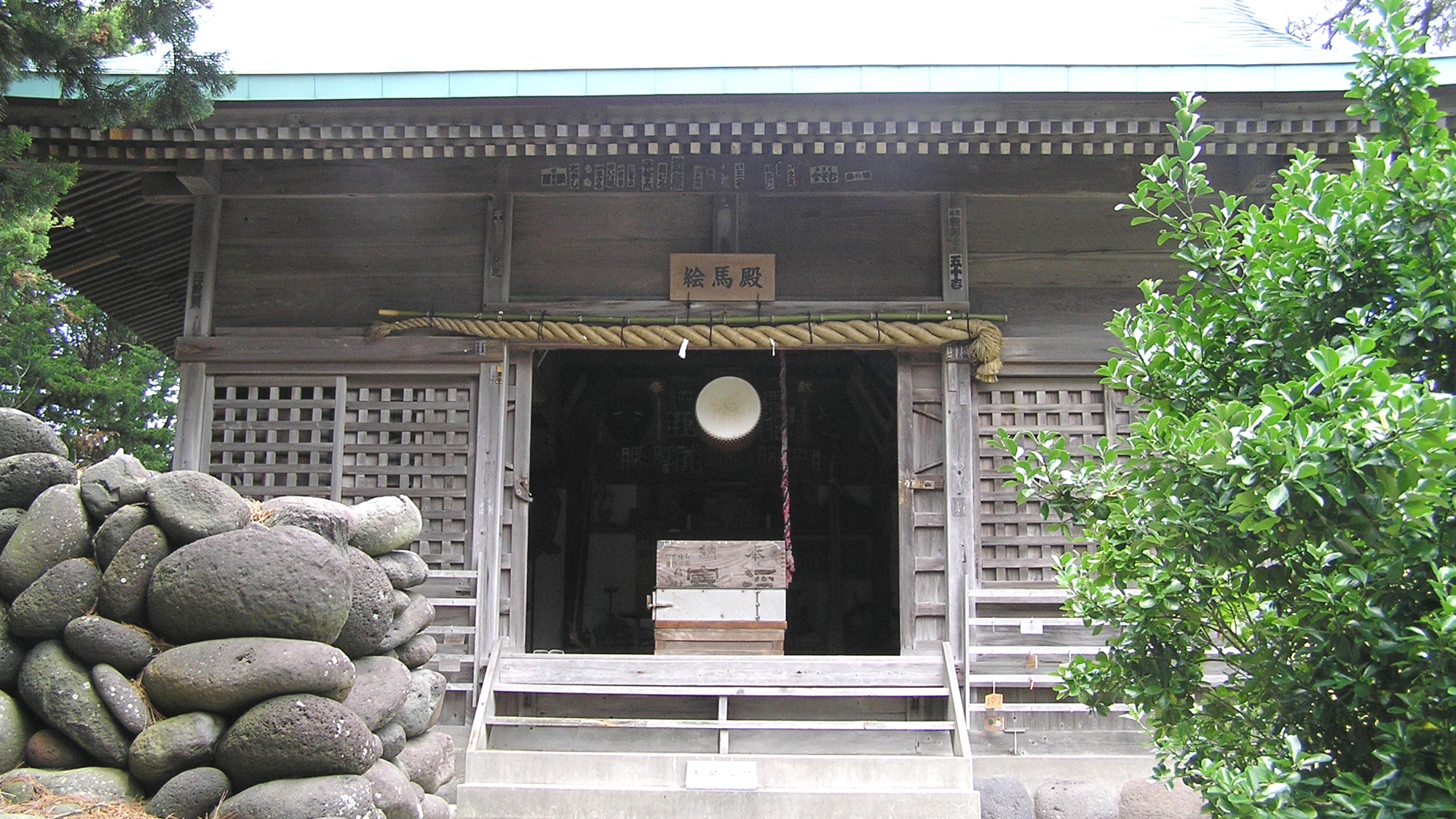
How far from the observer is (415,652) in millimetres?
6113

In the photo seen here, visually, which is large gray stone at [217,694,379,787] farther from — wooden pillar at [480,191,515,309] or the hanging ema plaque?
the hanging ema plaque

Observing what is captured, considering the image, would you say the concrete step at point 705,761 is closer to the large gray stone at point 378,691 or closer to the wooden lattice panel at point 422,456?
the wooden lattice panel at point 422,456

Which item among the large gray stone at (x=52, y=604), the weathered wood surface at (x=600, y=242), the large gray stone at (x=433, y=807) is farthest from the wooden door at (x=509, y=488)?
the large gray stone at (x=52, y=604)

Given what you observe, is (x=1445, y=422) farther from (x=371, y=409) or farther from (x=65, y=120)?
(x=65, y=120)

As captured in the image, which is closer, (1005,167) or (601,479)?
(1005,167)

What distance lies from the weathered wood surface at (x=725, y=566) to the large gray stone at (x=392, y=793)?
317 cm

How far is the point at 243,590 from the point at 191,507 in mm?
516

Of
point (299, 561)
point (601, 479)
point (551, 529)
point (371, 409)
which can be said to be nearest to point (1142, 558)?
point (299, 561)

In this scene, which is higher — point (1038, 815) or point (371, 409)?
point (371, 409)

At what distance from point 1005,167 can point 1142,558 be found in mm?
5366

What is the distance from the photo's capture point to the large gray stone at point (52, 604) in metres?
4.75

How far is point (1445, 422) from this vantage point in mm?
2250

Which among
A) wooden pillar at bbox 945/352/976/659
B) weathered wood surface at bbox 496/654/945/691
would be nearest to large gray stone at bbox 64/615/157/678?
weathered wood surface at bbox 496/654/945/691

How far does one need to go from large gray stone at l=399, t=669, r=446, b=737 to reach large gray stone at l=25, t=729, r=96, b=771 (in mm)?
1477
